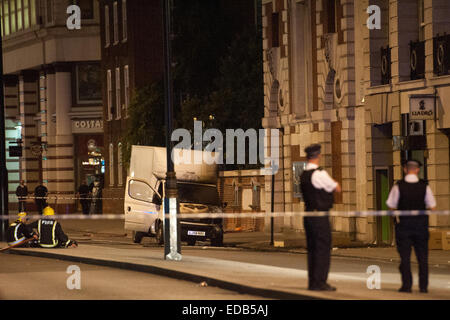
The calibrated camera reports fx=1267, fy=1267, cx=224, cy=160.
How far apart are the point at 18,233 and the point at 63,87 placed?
112 ft

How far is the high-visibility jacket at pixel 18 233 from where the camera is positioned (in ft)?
94.4

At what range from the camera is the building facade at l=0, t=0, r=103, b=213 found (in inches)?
2436

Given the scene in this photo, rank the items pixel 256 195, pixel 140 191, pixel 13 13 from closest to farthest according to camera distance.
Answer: pixel 140 191
pixel 256 195
pixel 13 13

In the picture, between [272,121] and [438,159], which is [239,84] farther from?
[438,159]

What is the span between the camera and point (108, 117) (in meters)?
58.9

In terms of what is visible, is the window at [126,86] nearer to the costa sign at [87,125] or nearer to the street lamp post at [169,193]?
the costa sign at [87,125]

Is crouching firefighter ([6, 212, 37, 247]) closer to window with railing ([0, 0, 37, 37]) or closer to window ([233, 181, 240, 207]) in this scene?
window ([233, 181, 240, 207])

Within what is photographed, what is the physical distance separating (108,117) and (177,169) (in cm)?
2522

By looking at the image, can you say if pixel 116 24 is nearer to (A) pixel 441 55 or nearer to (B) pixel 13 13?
(B) pixel 13 13

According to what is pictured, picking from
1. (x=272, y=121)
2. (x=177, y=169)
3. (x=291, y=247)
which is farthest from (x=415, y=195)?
(x=272, y=121)

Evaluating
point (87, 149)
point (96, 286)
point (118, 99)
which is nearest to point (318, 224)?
point (96, 286)

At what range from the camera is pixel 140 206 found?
33344 mm

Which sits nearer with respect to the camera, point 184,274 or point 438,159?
point 184,274

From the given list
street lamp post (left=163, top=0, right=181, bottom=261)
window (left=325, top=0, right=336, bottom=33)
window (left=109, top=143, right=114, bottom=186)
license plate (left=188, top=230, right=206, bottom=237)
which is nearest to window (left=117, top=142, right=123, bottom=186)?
window (left=109, top=143, right=114, bottom=186)
